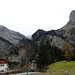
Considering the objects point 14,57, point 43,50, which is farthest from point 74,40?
point 43,50

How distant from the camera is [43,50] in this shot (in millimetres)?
56844

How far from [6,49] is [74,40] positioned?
108084 millimetres

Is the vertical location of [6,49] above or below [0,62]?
above

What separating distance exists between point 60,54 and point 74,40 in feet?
250

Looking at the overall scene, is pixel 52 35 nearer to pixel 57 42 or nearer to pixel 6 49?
pixel 57 42

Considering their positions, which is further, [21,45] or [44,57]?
[21,45]

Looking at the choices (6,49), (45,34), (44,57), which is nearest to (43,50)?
(44,57)

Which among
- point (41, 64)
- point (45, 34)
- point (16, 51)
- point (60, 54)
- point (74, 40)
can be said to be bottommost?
point (41, 64)

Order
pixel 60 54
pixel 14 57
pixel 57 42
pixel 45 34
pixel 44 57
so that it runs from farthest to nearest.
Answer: pixel 45 34
pixel 57 42
pixel 14 57
pixel 60 54
pixel 44 57

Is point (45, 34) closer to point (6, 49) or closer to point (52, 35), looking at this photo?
point (52, 35)

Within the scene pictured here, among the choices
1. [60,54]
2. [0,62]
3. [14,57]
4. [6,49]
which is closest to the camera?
[0,62]

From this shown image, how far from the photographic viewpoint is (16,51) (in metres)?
148

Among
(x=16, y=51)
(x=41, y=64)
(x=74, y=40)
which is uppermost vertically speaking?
(x=74, y=40)

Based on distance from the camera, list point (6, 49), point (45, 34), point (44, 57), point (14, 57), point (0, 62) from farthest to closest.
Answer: point (6, 49) < point (45, 34) < point (14, 57) < point (0, 62) < point (44, 57)
